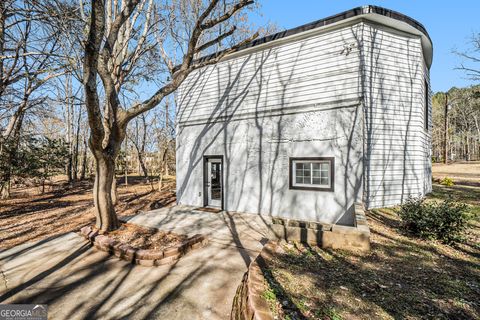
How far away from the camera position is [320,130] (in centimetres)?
664

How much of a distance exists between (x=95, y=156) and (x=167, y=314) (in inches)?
158

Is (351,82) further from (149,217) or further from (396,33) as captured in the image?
(149,217)

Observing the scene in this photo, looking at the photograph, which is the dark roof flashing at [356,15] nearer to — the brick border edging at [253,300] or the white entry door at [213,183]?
the white entry door at [213,183]

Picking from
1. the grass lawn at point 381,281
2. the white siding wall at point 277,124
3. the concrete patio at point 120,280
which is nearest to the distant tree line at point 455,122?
the white siding wall at point 277,124

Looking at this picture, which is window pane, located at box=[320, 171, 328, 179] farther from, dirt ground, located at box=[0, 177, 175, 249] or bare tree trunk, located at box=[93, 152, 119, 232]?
dirt ground, located at box=[0, 177, 175, 249]

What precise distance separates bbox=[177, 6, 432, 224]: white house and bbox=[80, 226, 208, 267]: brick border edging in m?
3.23

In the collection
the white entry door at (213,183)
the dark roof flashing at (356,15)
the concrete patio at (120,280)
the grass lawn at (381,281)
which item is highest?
the dark roof flashing at (356,15)

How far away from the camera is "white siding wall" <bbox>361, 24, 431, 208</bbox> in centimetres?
644

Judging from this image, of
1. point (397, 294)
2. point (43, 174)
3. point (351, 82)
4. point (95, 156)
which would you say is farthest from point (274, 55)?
point (43, 174)

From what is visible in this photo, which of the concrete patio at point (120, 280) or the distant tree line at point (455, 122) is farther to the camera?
the distant tree line at point (455, 122)

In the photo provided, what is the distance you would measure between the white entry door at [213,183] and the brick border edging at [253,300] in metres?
5.43

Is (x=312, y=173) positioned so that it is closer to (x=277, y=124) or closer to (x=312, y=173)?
(x=312, y=173)

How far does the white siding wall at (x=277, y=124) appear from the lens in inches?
249

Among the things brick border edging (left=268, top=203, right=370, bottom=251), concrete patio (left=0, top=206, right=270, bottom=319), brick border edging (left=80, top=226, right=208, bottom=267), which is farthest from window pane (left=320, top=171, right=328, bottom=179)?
brick border edging (left=80, top=226, right=208, bottom=267)
